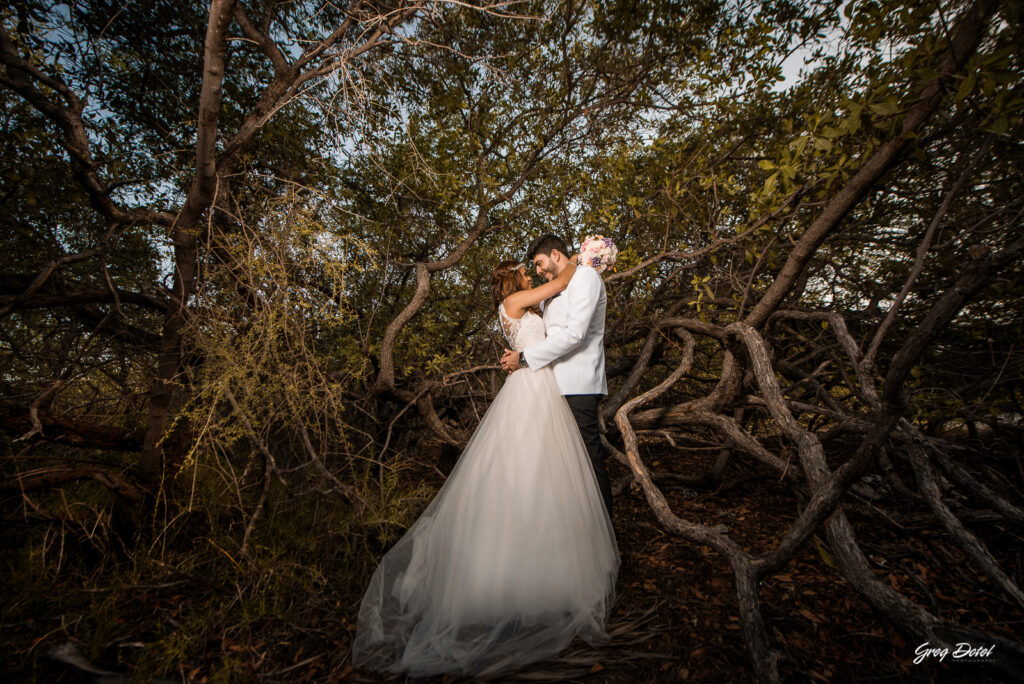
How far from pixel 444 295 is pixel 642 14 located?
3270 millimetres

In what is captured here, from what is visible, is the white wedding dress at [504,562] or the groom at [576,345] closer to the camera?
the white wedding dress at [504,562]

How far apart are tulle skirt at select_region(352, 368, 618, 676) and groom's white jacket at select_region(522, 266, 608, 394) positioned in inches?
8.0

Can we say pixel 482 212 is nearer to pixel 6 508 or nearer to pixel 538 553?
pixel 538 553

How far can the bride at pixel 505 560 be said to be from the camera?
2.05 metres

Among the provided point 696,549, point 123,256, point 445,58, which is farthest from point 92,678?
point 445,58

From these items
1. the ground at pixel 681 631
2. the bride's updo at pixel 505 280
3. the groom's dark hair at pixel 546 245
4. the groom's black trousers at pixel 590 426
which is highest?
the groom's dark hair at pixel 546 245

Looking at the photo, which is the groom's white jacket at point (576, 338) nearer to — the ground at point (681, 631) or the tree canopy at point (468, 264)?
the tree canopy at point (468, 264)

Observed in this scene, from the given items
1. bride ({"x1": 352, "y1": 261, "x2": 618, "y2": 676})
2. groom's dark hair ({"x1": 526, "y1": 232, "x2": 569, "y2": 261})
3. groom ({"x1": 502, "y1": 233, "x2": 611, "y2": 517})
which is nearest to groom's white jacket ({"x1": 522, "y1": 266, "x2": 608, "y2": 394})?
groom ({"x1": 502, "y1": 233, "x2": 611, "y2": 517})

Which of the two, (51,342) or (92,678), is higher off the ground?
(51,342)

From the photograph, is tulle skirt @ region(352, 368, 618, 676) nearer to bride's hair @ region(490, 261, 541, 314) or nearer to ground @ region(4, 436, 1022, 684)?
ground @ region(4, 436, 1022, 684)

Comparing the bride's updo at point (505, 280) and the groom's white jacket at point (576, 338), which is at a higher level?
the bride's updo at point (505, 280)

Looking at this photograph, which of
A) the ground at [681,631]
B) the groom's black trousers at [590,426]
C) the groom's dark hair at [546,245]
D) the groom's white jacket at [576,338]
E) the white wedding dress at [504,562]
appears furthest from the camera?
the groom's dark hair at [546,245]

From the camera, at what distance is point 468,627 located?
2143 mm

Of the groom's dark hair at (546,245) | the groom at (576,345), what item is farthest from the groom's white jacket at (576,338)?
the groom's dark hair at (546,245)
